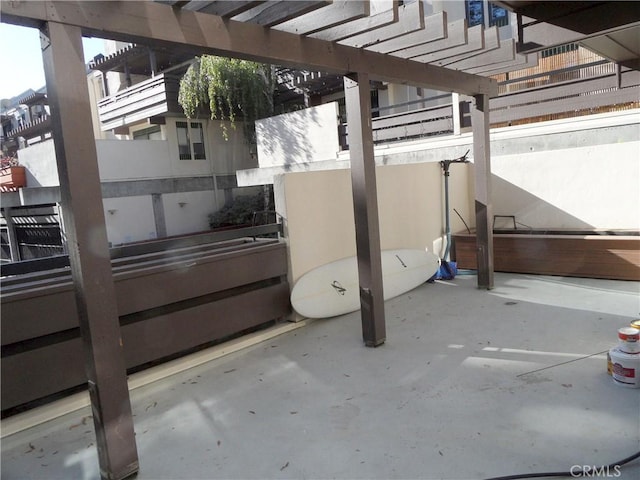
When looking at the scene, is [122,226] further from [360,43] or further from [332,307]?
[360,43]

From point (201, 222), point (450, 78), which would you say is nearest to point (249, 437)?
point (450, 78)

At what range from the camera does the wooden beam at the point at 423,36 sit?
308cm

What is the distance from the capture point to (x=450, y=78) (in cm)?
418

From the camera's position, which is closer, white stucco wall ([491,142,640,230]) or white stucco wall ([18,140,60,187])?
white stucco wall ([491,142,640,230])

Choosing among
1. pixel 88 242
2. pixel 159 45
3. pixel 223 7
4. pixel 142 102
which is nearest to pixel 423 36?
pixel 223 7

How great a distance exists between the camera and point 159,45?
7.51ft

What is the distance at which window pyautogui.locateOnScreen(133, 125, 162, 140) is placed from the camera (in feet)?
49.4

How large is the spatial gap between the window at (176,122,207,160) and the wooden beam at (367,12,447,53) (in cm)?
1225

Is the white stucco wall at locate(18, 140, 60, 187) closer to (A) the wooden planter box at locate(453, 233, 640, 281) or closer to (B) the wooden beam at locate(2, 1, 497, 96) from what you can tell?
(A) the wooden planter box at locate(453, 233, 640, 281)

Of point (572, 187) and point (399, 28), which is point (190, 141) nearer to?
point (572, 187)

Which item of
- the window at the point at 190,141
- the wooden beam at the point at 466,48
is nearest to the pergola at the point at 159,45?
the wooden beam at the point at 466,48

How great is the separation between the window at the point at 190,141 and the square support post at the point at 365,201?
40.0 ft

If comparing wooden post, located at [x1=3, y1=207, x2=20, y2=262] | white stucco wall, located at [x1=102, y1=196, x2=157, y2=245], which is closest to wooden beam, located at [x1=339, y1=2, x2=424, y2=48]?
wooden post, located at [x1=3, y1=207, x2=20, y2=262]

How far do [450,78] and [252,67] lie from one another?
9589 mm
